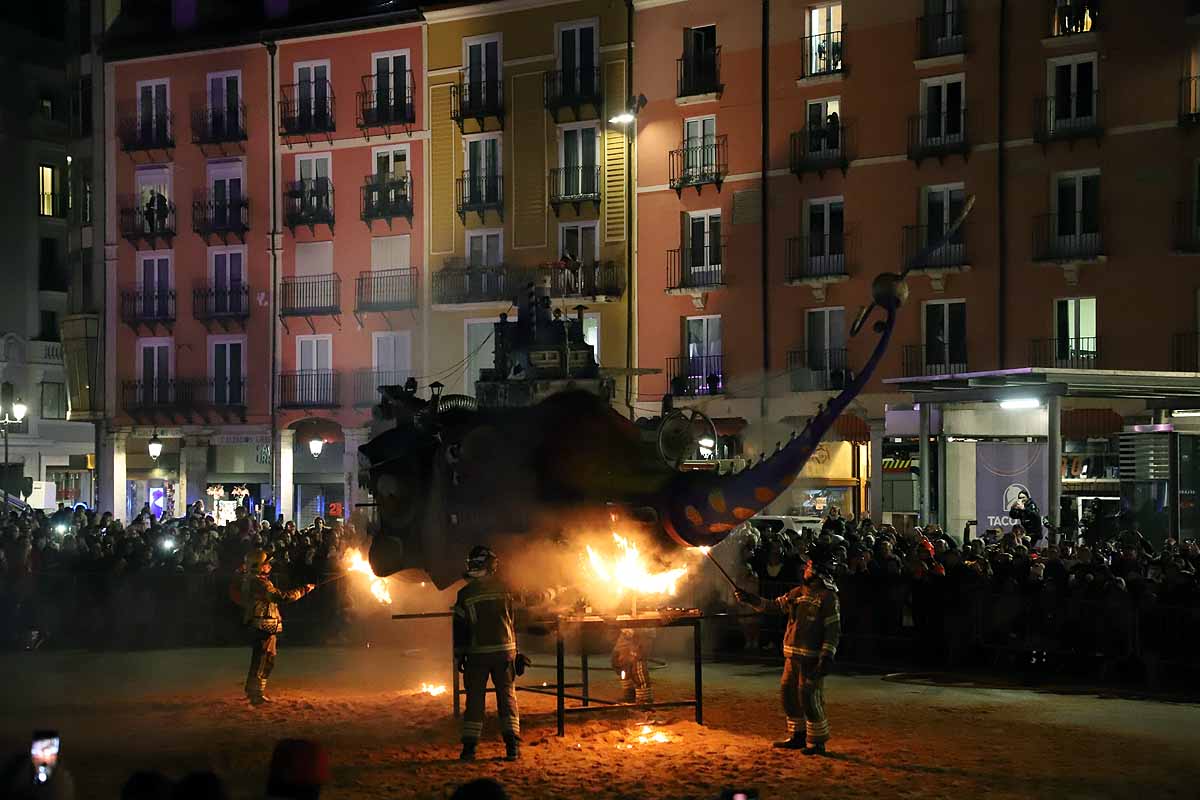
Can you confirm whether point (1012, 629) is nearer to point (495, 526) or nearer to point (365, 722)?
Result: point (495, 526)

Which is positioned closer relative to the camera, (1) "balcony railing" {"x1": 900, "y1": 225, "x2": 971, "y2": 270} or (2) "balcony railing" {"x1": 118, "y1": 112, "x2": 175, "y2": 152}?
(1) "balcony railing" {"x1": 900, "y1": 225, "x2": 971, "y2": 270}

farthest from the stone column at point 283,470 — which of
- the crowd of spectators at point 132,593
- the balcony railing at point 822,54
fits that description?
the balcony railing at point 822,54

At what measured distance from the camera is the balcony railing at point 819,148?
3697 cm

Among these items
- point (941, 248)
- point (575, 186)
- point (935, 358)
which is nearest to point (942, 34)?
point (941, 248)

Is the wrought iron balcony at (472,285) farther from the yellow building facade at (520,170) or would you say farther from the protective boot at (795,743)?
A: the protective boot at (795,743)

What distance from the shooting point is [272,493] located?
44.1 meters

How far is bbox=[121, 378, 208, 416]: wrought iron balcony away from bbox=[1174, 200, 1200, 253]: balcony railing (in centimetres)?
2874

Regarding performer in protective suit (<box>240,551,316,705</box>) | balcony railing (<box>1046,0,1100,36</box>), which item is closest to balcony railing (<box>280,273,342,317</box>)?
balcony railing (<box>1046,0,1100,36</box>)

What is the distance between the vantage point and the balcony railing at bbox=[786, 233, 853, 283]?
121 feet

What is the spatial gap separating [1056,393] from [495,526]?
11758 millimetres

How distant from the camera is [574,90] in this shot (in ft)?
131

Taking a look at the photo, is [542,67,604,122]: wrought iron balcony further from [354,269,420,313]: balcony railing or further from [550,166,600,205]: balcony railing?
[354,269,420,313]: balcony railing

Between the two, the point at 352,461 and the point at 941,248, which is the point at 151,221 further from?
the point at 941,248

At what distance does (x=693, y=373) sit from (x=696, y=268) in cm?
285
